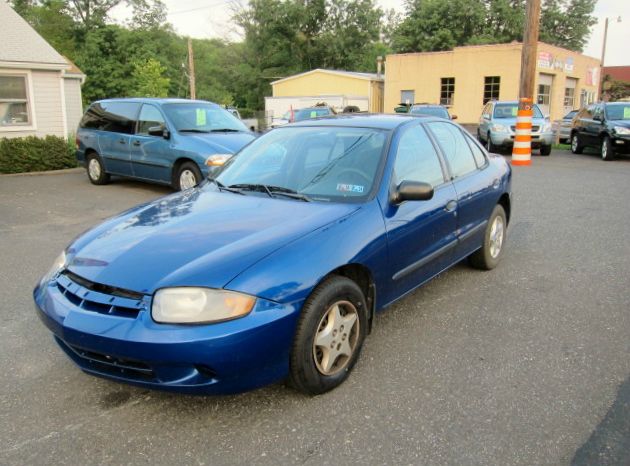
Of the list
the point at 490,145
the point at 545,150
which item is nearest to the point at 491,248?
the point at 490,145

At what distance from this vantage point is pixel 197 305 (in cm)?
260

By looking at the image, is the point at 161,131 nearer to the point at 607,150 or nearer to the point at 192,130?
the point at 192,130

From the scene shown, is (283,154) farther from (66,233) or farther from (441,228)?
(66,233)

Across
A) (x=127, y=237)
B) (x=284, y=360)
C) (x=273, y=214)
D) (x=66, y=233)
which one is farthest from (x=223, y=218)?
(x=66, y=233)

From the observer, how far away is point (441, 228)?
4.09m

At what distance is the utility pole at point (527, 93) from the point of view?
549 inches

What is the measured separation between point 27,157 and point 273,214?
39.5ft

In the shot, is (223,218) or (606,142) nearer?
(223,218)

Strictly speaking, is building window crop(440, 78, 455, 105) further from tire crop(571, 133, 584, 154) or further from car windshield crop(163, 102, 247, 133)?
car windshield crop(163, 102, 247, 133)

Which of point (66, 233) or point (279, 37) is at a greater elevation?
point (279, 37)

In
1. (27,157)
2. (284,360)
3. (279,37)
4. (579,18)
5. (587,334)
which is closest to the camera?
(284,360)

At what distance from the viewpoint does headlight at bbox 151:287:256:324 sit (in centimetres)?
257

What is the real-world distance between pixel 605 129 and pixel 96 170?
1286cm

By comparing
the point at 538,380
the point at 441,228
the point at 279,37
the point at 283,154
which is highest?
the point at 279,37
